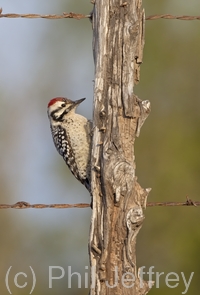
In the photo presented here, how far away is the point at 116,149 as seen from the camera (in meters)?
4.16

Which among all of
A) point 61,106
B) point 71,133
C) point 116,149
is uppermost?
point 61,106

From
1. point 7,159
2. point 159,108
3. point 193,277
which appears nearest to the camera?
point 193,277

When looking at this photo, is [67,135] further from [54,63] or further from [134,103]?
[54,63]

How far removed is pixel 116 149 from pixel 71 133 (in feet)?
7.99

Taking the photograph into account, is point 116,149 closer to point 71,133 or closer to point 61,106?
point 71,133

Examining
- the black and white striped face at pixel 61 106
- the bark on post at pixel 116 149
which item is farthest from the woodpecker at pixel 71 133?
the bark on post at pixel 116 149

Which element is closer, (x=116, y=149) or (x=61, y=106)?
(x=116, y=149)

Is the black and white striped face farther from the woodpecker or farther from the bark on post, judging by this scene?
the bark on post

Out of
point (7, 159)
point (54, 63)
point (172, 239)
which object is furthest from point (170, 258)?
point (54, 63)

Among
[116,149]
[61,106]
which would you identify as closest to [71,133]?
[61,106]

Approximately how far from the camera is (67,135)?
21.7 feet

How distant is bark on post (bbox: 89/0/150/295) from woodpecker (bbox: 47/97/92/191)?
185 cm

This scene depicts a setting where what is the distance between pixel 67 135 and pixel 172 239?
4.84m

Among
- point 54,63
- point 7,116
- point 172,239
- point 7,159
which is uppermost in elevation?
point 54,63
